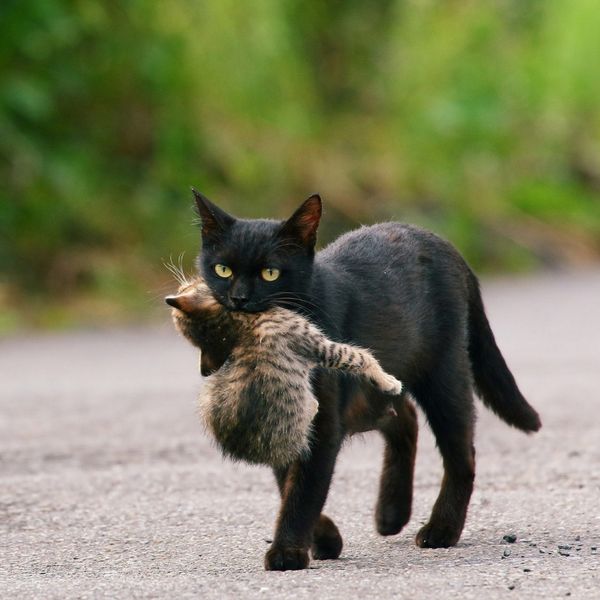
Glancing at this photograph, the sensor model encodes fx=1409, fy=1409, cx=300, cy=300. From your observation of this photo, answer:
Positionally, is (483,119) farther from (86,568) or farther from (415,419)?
(86,568)

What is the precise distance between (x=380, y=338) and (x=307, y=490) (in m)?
0.65

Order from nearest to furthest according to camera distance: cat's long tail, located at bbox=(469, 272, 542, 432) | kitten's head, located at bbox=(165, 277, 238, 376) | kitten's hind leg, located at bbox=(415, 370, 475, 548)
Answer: kitten's head, located at bbox=(165, 277, 238, 376) → kitten's hind leg, located at bbox=(415, 370, 475, 548) → cat's long tail, located at bbox=(469, 272, 542, 432)

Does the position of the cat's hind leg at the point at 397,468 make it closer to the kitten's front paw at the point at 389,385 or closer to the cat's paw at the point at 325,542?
the cat's paw at the point at 325,542

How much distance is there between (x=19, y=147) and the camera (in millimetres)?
11859

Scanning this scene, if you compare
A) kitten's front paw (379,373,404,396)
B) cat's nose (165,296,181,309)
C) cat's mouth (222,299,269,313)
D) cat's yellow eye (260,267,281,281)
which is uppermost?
cat's yellow eye (260,267,281,281)

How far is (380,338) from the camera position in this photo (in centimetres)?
460

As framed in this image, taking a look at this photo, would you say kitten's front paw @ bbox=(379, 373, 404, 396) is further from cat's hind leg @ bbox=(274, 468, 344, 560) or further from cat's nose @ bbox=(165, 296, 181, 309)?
cat's nose @ bbox=(165, 296, 181, 309)

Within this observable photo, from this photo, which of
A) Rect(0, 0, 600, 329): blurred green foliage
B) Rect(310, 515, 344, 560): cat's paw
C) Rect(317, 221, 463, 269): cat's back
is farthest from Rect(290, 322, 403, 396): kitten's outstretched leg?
Rect(0, 0, 600, 329): blurred green foliage

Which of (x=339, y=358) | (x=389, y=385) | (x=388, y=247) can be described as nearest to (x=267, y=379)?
(x=339, y=358)

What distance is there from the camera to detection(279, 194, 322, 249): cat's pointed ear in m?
4.43

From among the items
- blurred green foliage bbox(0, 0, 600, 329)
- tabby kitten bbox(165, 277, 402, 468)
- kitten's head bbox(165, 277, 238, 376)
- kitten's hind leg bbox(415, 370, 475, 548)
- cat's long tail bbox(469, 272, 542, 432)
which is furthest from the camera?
blurred green foliage bbox(0, 0, 600, 329)

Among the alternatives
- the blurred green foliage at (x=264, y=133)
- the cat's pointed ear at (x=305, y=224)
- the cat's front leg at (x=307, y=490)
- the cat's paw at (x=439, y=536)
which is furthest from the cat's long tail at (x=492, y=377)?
the blurred green foliage at (x=264, y=133)

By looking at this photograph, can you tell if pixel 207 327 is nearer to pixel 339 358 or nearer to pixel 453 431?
pixel 339 358

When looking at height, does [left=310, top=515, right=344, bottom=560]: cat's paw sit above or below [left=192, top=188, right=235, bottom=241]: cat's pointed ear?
below
